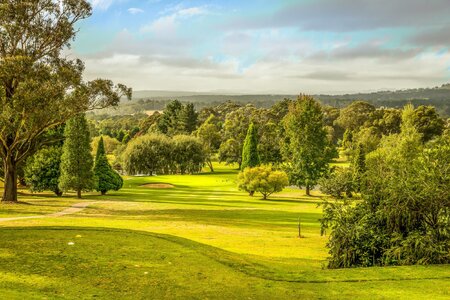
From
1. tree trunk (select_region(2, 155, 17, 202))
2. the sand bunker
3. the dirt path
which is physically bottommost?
the sand bunker

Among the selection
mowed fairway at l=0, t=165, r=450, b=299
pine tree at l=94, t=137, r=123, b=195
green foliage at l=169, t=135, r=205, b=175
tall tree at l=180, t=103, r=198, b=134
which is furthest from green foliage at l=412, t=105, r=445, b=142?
mowed fairway at l=0, t=165, r=450, b=299

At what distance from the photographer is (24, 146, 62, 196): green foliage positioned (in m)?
41.5

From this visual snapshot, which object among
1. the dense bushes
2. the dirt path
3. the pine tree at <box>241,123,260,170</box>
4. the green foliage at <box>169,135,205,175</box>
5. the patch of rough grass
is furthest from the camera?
the green foliage at <box>169,135,205,175</box>

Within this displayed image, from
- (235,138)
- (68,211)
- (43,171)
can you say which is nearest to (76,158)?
(43,171)

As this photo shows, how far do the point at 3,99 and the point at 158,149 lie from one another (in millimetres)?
52358

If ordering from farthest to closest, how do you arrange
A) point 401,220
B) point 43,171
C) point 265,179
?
point 265,179 < point 43,171 < point 401,220

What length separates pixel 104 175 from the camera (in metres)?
46.7

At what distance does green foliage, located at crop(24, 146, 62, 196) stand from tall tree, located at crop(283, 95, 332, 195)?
Answer: 94.5 feet

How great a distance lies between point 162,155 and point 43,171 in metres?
41.7

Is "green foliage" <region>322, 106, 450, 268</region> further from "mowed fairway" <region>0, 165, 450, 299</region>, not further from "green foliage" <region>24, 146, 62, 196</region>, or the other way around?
"green foliage" <region>24, 146, 62, 196</region>

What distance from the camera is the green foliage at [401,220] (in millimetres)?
13156

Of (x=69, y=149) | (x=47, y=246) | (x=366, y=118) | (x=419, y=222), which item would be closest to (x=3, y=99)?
(x=69, y=149)

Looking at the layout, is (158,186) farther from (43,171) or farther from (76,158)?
(76,158)

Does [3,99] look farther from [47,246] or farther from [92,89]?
[47,246]
